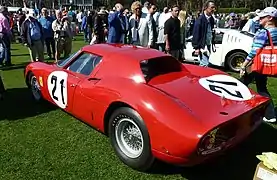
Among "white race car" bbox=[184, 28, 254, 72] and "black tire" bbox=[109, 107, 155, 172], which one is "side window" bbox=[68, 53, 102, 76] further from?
"white race car" bbox=[184, 28, 254, 72]

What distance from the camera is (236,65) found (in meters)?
9.05

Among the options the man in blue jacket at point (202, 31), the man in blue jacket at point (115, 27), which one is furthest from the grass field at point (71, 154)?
the man in blue jacket at point (115, 27)

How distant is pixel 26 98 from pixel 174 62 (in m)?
3.16

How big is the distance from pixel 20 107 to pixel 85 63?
183 centimetres

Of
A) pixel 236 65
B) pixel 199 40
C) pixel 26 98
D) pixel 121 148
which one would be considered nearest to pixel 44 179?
pixel 121 148

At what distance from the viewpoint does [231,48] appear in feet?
29.4

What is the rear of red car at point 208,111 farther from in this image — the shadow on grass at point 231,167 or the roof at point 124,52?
the shadow on grass at point 231,167

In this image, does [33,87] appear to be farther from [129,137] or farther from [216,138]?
[216,138]

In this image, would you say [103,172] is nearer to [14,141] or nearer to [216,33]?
[14,141]

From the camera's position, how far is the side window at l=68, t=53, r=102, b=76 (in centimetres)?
448

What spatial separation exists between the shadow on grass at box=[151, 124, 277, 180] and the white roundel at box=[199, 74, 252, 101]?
0.62 metres

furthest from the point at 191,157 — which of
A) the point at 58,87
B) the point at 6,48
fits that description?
the point at 6,48

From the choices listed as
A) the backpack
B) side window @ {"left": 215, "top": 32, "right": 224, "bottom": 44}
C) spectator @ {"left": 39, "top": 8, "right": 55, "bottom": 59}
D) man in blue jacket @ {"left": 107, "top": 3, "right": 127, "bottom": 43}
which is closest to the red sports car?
man in blue jacket @ {"left": 107, "top": 3, "right": 127, "bottom": 43}

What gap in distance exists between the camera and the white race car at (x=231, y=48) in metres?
8.83
